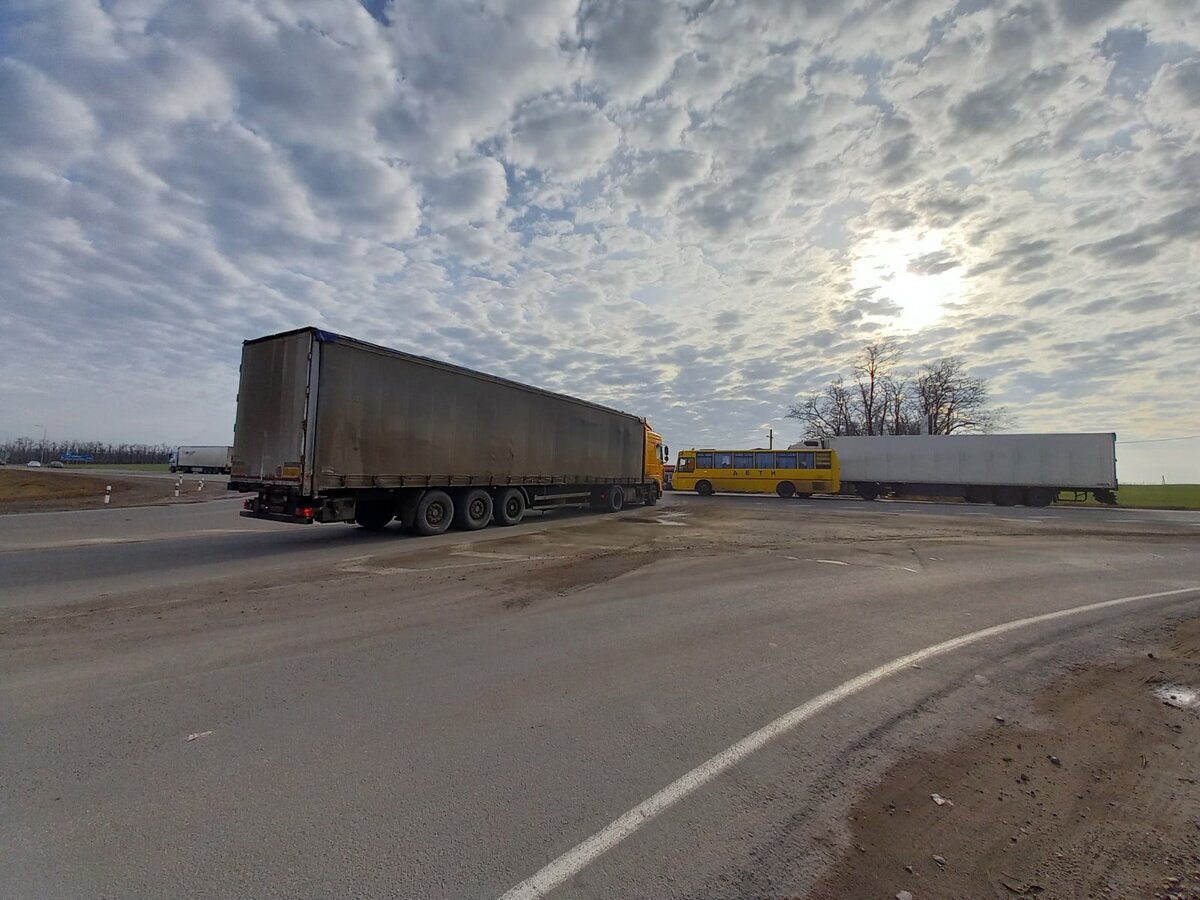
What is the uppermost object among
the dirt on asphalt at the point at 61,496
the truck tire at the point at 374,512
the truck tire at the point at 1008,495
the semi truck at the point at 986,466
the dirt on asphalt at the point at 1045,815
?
the semi truck at the point at 986,466

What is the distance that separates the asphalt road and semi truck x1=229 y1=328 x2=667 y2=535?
207 cm

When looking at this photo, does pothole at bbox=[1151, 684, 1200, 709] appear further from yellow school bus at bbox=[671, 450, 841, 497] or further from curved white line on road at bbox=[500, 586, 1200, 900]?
yellow school bus at bbox=[671, 450, 841, 497]

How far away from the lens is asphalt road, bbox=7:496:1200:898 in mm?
2582

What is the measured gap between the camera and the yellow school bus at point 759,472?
34.7m

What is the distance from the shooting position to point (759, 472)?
35.9 metres

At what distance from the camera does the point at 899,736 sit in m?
3.87

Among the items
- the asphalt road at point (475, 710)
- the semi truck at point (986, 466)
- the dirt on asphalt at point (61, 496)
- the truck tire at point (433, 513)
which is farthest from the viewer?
the semi truck at point (986, 466)

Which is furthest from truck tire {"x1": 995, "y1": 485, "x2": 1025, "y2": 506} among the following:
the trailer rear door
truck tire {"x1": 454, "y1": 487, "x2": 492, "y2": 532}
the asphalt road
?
the trailer rear door

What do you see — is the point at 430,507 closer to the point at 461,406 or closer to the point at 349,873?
the point at 461,406

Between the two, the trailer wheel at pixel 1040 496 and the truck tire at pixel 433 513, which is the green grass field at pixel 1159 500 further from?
the truck tire at pixel 433 513

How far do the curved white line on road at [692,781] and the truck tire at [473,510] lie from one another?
36.6 ft

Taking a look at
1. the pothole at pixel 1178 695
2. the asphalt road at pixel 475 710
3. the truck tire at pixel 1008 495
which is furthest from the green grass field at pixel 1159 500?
the pothole at pixel 1178 695

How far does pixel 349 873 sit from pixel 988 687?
189 inches

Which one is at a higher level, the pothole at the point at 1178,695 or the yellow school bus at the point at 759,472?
the yellow school bus at the point at 759,472
